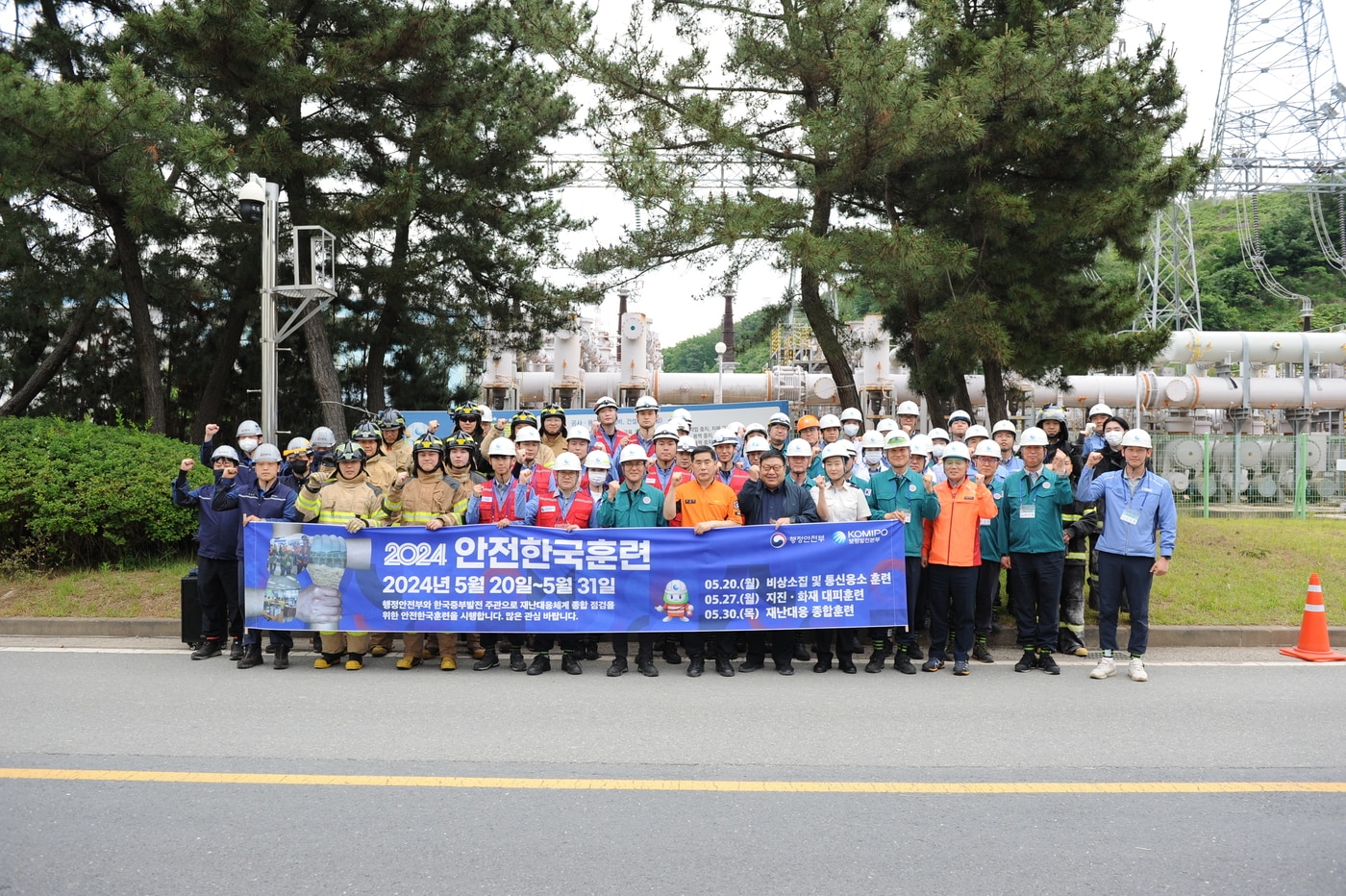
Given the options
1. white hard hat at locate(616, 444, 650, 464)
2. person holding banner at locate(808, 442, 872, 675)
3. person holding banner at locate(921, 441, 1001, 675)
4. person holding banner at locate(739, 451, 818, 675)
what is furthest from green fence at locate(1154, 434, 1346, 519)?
white hard hat at locate(616, 444, 650, 464)

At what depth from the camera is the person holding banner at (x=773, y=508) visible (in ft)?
25.6

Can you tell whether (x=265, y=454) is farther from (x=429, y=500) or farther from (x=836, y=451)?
(x=836, y=451)

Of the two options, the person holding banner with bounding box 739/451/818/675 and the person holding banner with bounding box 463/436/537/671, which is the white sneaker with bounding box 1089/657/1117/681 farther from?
the person holding banner with bounding box 463/436/537/671

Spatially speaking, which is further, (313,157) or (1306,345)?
(1306,345)

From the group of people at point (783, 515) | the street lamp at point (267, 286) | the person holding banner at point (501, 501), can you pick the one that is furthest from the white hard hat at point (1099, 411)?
the street lamp at point (267, 286)

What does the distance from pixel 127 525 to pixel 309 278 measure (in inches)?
155

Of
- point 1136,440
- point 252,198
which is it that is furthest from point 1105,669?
point 252,198

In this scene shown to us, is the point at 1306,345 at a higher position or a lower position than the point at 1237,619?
higher

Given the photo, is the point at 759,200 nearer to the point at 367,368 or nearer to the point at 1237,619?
the point at 1237,619

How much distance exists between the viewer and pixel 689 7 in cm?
1388

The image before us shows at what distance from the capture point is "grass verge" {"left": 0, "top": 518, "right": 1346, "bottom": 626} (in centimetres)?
927

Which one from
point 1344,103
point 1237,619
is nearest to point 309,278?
point 1237,619

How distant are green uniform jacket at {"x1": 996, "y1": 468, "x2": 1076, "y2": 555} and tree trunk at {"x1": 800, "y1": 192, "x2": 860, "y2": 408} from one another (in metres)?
5.71

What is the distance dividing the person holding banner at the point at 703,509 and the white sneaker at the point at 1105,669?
116 inches
